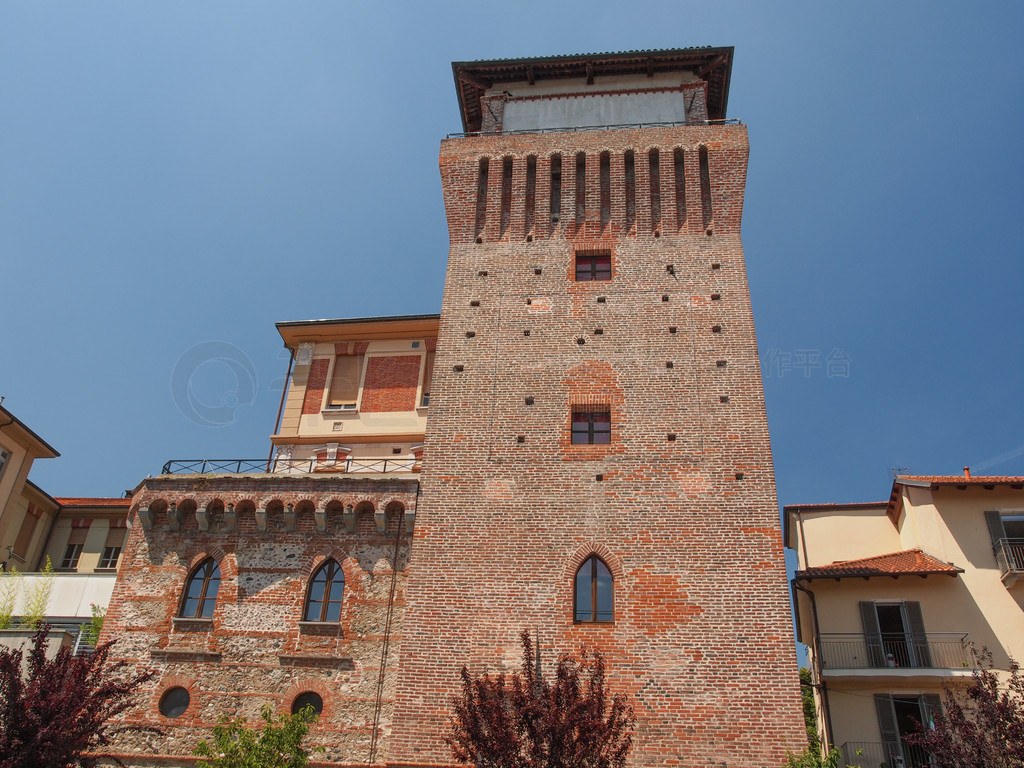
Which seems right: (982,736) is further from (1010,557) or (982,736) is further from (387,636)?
(387,636)

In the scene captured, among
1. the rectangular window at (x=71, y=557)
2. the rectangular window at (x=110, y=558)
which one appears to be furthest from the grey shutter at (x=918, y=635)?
the rectangular window at (x=71, y=557)

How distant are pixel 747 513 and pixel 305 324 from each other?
16.8 metres

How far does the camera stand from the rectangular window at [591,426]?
1994 centimetres

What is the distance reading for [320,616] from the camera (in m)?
19.6

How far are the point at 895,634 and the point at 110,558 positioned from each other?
26515mm

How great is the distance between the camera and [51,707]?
50.3 ft

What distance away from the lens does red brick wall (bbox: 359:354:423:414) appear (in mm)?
27406

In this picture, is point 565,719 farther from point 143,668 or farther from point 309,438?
point 309,438

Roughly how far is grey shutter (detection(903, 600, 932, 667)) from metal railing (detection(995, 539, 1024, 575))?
2214mm

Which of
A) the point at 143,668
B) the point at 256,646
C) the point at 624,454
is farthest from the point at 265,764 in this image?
the point at 624,454

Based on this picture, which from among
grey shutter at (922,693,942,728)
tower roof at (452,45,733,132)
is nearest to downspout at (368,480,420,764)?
grey shutter at (922,693,942,728)

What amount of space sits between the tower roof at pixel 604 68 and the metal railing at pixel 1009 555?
15.4m

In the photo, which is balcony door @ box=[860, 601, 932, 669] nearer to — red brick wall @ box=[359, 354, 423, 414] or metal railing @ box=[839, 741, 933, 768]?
metal railing @ box=[839, 741, 933, 768]

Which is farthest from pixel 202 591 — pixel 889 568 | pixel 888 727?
pixel 889 568
